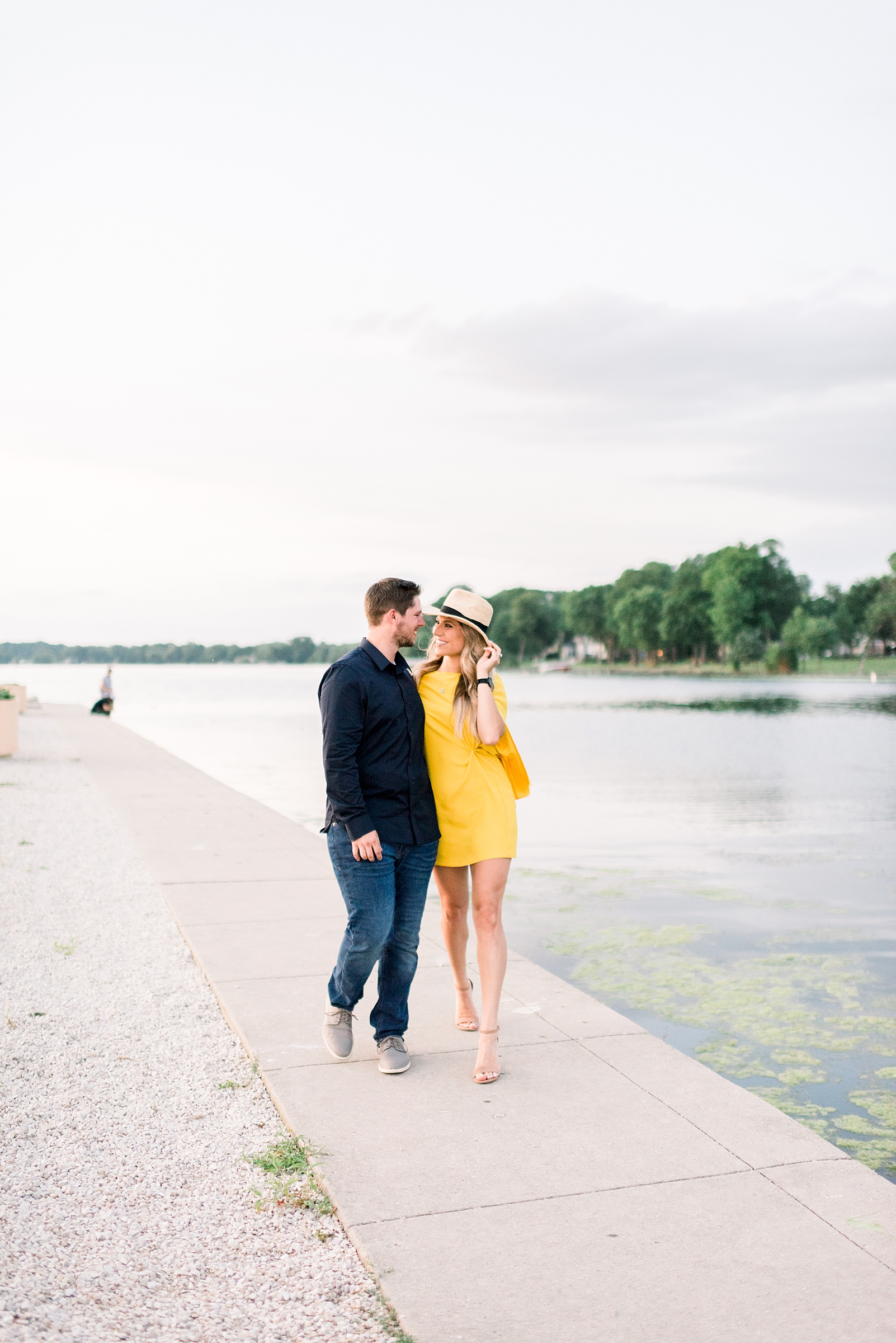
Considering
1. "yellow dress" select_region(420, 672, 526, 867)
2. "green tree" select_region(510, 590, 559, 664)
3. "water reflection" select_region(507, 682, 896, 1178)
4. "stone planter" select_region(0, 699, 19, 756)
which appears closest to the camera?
"yellow dress" select_region(420, 672, 526, 867)

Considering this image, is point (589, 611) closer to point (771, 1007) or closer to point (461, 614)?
point (771, 1007)

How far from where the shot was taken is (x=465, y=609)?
4367 mm

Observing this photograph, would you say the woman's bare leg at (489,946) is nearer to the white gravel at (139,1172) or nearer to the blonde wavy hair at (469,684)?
the blonde wavy hair at (469,684)

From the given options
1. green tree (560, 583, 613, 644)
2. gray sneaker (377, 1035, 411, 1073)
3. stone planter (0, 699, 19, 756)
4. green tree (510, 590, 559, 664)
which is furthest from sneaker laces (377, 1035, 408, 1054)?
green tree (510, 590, 559, 664)

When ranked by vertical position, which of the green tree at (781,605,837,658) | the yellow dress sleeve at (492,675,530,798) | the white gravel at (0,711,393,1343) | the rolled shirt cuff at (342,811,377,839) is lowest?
the white gravel at (0,711,393,1343)

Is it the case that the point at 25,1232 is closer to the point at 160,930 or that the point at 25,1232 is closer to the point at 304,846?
the point at 160,930

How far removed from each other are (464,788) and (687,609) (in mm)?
126160

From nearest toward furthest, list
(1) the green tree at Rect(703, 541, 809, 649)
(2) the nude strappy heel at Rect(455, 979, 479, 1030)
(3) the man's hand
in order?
(3) the man's hand
(2) the nude strappy heel at Rect(455, 979, 479, 1030)
(1) the green tree at Rect(703, 541, 809, 649)

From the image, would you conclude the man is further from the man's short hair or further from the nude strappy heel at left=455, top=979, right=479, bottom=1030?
the nude strappy heel at left=455, top=979, right=479, bottom=1030

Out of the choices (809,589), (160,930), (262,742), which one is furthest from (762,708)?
(809,589)

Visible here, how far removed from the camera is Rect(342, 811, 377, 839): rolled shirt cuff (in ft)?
13.3

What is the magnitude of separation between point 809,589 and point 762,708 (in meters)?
97.6

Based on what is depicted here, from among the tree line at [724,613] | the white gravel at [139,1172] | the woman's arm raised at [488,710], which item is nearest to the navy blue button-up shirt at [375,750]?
the woman's arm raised at [488,710]

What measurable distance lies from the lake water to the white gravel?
7.80 feet
